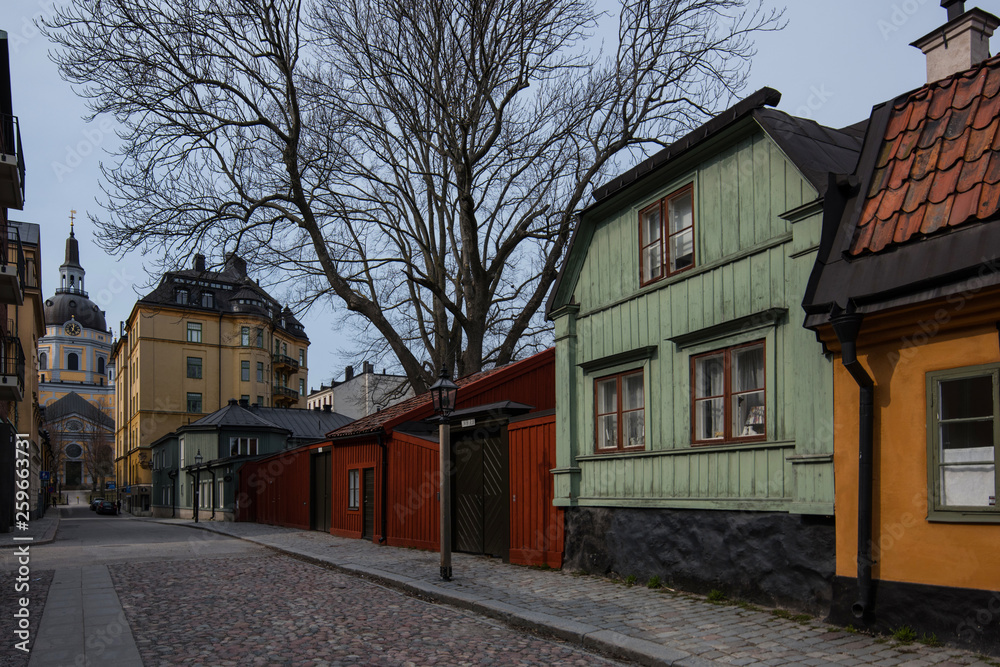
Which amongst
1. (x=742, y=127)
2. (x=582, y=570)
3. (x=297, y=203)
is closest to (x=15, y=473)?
(x=297, y=203)

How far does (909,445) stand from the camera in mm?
7102

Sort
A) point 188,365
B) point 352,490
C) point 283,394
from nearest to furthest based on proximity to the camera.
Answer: point 352,490 < point 188,365 < point 283,394

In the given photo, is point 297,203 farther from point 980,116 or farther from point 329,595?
point 980,116

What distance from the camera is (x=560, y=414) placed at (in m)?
12.6

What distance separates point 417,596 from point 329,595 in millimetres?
1174

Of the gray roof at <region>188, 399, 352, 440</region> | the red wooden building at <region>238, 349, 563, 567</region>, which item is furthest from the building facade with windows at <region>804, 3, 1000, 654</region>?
the gray roof at <region>188, 399, 352, 440</region>

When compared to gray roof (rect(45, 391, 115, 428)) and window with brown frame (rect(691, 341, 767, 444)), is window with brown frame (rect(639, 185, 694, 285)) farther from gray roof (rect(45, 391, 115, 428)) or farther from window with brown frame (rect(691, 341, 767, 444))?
gray roof (rect(45, 391, 115, 428))

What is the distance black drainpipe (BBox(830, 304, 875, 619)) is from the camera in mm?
7234

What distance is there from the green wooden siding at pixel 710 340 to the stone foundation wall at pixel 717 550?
0.19 metres

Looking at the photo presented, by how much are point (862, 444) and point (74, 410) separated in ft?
386

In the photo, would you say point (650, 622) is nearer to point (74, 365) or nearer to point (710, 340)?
point (710, 340)

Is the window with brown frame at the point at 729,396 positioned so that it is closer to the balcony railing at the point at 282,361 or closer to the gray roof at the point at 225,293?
the gray roof at the point at 225,293

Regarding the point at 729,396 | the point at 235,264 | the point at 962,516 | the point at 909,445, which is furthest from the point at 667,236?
the point at 235,264

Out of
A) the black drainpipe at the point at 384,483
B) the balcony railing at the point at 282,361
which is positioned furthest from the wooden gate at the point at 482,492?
the balcony railing at the point at 282,361
